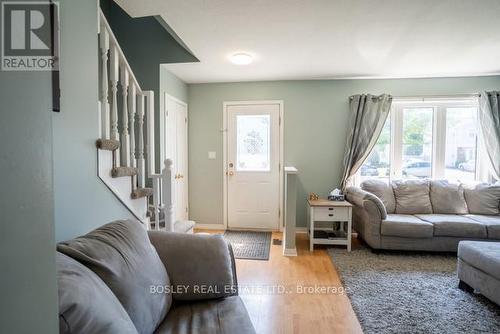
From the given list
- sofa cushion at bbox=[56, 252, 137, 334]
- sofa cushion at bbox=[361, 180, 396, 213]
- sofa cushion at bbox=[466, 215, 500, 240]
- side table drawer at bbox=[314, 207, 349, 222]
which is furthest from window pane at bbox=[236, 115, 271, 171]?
sofa cushion at bbox=[56, 252, 137, 334]

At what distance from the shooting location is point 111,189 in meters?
1.78

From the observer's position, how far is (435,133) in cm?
388

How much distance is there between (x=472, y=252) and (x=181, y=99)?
12.5ft

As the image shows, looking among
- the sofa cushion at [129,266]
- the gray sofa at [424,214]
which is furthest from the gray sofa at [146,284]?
the gray sofa at [424,214]

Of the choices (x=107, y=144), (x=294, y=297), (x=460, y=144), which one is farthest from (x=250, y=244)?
(x=460, y=144)

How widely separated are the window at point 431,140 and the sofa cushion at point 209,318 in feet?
11.1

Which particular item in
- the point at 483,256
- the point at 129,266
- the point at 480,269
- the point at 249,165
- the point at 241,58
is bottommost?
the point at 480,269

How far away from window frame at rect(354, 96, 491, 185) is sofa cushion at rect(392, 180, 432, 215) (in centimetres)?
28

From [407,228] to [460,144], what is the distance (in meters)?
A: 1.85

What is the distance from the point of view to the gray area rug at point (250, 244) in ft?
10.5

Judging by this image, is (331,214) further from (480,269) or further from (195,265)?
(195,265)

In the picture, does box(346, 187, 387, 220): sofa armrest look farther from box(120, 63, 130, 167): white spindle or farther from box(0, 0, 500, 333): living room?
box(120, 63, 130, 167): white spindle

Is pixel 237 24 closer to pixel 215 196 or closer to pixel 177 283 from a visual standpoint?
pixel 177 283

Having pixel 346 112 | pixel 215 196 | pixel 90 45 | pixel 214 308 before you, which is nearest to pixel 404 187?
pixel 346 112
